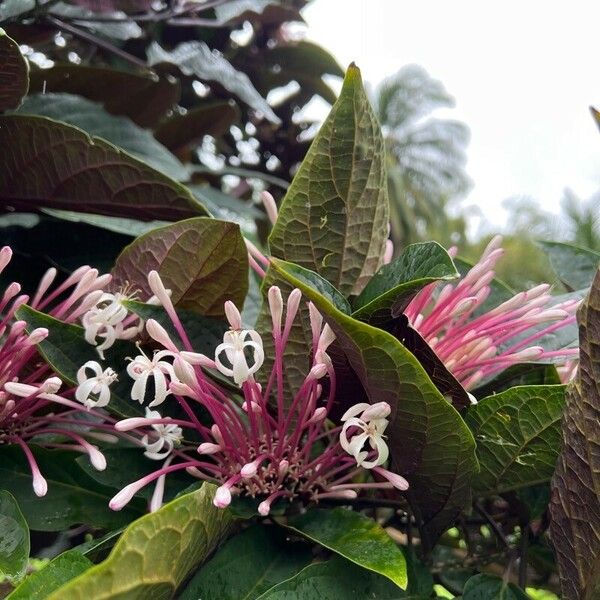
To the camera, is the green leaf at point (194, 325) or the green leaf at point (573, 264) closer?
the green leaf at point (194, 325)

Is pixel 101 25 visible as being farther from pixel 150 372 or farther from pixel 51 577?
pixel 51 577

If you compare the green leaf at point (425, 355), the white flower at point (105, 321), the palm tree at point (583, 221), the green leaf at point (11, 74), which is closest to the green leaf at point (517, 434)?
the green leaf at point (425, 355)

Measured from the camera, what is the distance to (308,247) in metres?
0.45

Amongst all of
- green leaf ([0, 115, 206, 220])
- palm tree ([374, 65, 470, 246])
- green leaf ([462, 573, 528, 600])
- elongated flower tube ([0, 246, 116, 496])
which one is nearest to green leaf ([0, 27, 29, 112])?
green leaf ([0, 115, 206, 220])

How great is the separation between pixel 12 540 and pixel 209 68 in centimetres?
71

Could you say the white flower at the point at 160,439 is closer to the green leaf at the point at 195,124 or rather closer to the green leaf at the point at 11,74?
the green leaf at the point at 11,74

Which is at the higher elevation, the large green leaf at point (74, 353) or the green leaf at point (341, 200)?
the green leaf at point (341, 200)

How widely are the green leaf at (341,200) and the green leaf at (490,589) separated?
0.20m

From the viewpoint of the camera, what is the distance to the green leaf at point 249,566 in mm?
366

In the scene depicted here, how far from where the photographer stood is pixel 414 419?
1.22ft

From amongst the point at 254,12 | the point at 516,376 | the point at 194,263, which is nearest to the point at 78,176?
the point at 194,263

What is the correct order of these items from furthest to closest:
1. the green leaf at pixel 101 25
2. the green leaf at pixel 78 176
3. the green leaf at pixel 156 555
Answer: the green leaf at pixel 101 25 < the green leaf at pixel 78 176 < the green leaf at pixel 156 555

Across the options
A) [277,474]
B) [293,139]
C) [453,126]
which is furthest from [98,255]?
[453,126]

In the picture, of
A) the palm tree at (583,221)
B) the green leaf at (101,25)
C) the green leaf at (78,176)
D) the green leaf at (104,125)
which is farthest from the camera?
the palm tree at (583,221)
